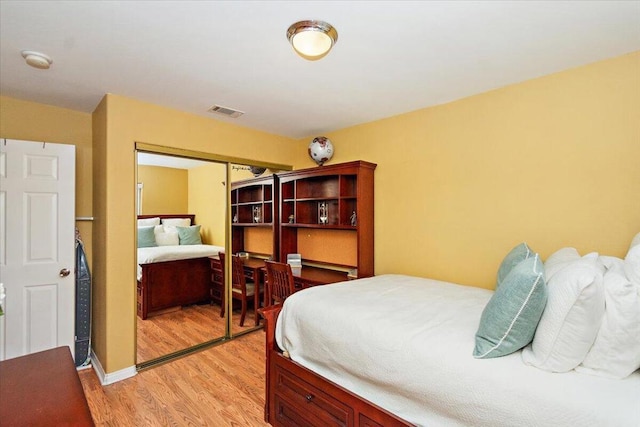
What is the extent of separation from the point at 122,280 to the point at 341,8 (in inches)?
102

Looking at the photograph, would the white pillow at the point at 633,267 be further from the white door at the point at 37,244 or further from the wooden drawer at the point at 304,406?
the white door at the point at 37,244

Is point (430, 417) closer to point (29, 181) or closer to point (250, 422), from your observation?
point (250, 422)

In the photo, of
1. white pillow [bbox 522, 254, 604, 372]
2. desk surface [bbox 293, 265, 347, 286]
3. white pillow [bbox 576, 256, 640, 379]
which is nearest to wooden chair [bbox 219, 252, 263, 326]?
desk surface [bbox 293, 265, 347, 286]

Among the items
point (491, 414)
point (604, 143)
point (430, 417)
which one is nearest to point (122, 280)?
point (430, 417)

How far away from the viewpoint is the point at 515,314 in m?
1.20

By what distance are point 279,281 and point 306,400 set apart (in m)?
1.40

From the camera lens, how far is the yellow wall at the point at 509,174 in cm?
194

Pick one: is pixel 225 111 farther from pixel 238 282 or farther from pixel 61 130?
pixel 238 282

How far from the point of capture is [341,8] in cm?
150

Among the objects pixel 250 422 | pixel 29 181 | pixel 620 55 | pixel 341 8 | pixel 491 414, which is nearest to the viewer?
pixel 491 414

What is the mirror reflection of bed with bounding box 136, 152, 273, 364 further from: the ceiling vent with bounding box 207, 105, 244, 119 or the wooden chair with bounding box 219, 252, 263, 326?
the ceiling vent with bounding box 207, 105, 244, 119

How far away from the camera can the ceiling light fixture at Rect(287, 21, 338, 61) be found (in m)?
1.62

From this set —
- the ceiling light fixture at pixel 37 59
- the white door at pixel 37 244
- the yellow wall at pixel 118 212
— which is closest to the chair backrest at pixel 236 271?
the yellow wall at pixel 118 212

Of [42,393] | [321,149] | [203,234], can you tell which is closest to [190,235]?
[203,234]
